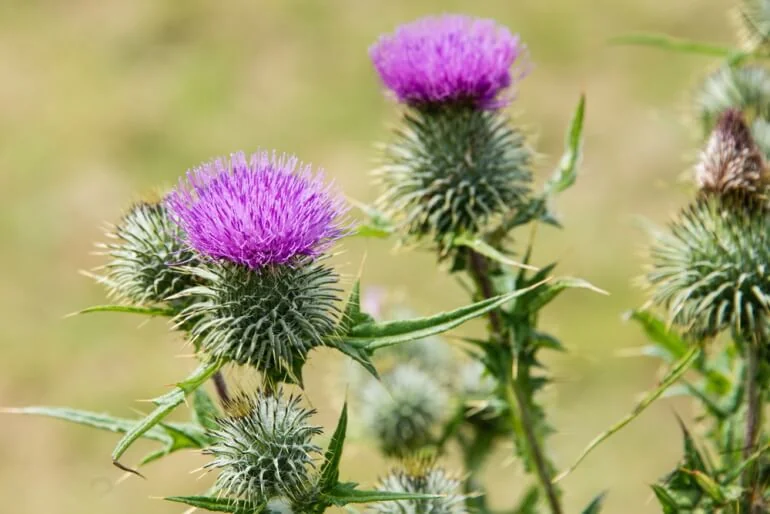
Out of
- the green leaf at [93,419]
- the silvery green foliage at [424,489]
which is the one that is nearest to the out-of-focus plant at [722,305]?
the silvery green foliage at [424,489]

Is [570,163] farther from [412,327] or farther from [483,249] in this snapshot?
[412,327]

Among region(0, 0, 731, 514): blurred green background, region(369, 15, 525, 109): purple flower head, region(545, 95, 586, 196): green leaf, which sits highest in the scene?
region(0, 0, 731, 514): blurred green background

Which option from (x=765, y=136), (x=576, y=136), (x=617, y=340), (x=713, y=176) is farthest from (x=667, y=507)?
(x=617, y=340)

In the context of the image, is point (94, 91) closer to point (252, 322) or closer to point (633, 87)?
point (633, 87)

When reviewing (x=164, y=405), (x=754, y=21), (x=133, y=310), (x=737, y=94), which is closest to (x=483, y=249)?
(x=133, y=310)

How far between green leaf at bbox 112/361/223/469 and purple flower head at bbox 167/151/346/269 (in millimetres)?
299

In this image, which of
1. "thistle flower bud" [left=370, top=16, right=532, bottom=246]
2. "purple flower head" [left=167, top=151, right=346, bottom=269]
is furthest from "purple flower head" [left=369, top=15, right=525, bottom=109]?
"purple flower head" [left=167, top=151, right=346, bottom=269]

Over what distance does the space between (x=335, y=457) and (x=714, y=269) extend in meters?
1.42

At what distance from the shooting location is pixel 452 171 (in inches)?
137

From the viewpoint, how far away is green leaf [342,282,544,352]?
2.25m

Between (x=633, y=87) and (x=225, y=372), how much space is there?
34.6 ft

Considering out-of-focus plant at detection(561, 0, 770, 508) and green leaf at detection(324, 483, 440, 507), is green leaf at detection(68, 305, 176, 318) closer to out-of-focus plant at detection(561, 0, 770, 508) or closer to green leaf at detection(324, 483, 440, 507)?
green leaf at detection(324, 483, 440, 507)

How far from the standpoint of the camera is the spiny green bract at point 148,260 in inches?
109

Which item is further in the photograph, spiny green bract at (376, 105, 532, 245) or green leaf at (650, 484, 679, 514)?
spiny green bract at (376, 105, 532, 245)
